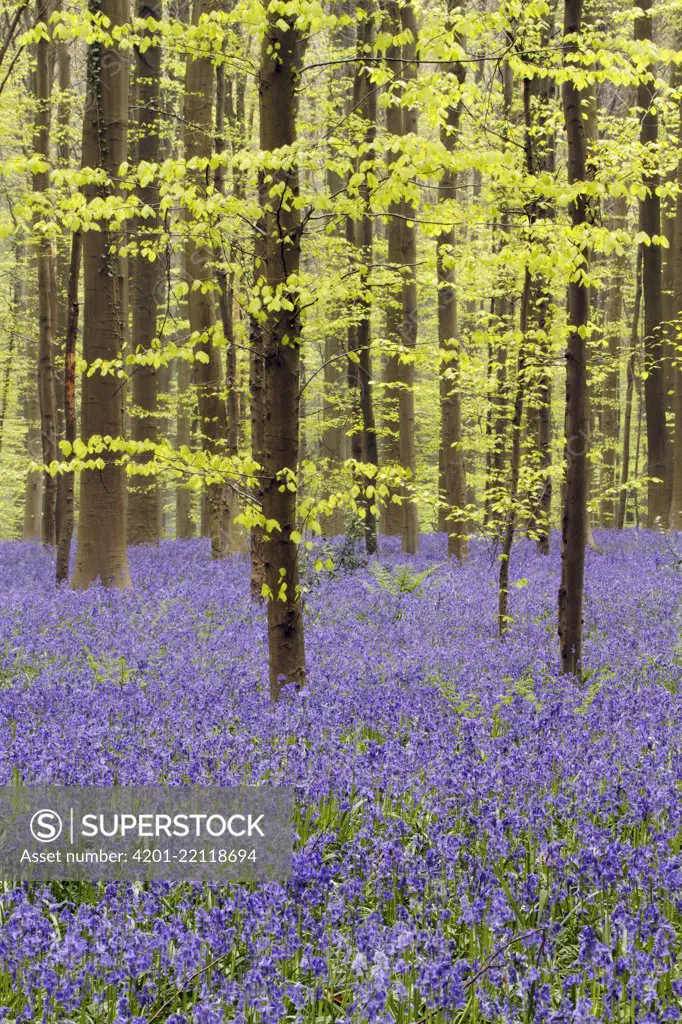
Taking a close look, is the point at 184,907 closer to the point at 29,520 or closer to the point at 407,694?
the point at 407,694

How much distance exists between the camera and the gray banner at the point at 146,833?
3811 millimetres

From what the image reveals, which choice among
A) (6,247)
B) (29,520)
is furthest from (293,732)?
(6,247)

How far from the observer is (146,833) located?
4.10 metres

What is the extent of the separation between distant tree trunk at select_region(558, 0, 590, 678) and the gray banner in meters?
4.18

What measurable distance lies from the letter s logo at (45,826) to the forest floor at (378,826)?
26cm

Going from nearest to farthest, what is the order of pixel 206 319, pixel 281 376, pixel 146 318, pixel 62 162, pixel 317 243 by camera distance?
pixel 281 376
pixel 206 319
pixel 62 162
pixel 317 243
pixel 146 318

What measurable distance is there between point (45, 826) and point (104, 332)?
8730mm

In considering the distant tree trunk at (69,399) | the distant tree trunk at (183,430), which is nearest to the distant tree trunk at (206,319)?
the distant tree trunk at (69,399)

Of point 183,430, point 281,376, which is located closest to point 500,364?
point 281,376

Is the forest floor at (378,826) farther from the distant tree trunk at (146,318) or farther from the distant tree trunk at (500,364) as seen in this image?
the distant tree trunk at (146,318)

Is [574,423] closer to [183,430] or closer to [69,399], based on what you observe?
[69,399]

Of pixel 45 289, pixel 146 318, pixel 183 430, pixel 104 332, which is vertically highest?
pixel 146 318

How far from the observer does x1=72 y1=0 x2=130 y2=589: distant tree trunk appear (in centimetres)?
1165

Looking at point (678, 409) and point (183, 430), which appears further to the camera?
point (183, 430)
